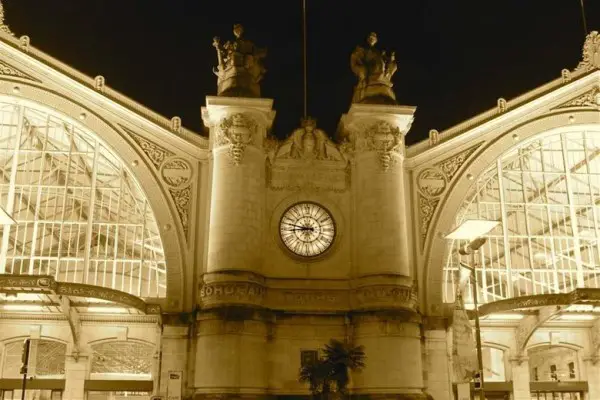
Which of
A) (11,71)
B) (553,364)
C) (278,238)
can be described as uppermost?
(11,71)

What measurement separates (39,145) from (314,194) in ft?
39.6

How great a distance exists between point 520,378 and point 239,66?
1705cm

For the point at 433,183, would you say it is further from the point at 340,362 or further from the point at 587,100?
the point at 340,362

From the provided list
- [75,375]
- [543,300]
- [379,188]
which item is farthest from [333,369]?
[75,375]

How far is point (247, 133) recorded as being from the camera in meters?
29.8

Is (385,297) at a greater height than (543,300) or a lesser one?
greater

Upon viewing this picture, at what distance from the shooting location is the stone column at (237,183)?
1121 inches

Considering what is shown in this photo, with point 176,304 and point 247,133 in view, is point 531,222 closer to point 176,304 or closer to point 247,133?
point 247,133

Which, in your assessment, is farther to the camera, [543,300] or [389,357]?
[543,300]

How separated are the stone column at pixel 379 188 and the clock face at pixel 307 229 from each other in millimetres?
1193

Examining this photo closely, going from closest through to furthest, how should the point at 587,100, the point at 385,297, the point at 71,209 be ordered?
1. the point at 385,297
2. the point at 71,209
3. the point at 587,100

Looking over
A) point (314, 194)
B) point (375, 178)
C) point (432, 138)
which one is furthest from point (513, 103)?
point (314, 194)

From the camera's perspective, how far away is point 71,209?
31.4 meters

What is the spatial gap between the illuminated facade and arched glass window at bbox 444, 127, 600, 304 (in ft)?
0.31
